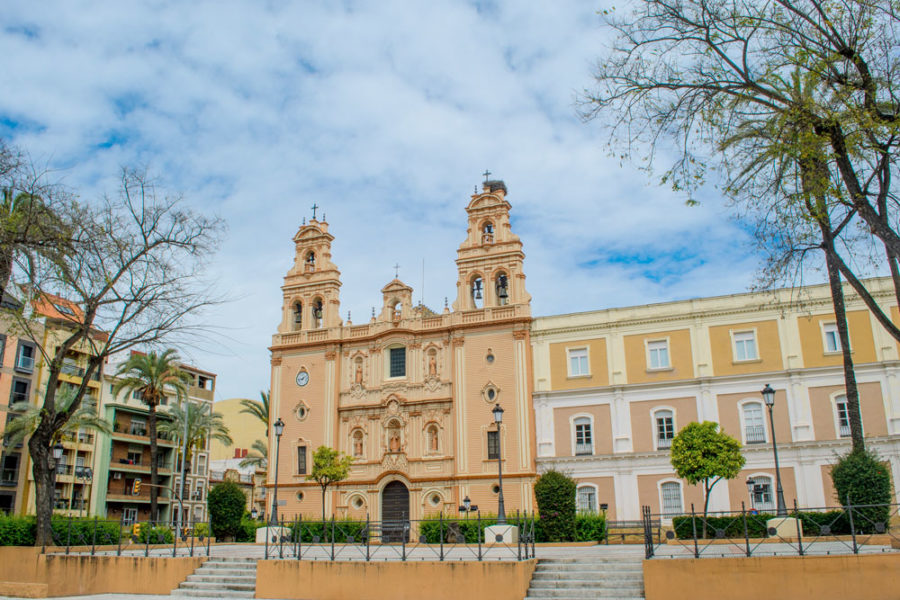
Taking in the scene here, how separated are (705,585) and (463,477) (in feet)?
76.3

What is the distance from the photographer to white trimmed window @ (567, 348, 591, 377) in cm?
3650

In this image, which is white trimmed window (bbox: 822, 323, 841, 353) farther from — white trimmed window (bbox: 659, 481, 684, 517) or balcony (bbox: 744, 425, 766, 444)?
white trimmed window (bbox: 659, 481, 684, 517)

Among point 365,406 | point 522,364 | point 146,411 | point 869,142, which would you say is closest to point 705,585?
point 869,142

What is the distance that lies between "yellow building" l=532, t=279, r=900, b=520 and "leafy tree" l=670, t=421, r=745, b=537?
21.7 ft

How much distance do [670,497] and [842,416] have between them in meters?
7.81

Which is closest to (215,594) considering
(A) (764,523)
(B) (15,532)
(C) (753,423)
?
(B) (15,532)

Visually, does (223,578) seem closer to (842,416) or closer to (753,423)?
(753,423)

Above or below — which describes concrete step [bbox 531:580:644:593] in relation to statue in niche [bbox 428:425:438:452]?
below

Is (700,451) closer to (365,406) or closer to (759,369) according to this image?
(759,369)

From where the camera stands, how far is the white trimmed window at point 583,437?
117 feet

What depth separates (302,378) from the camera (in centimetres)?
4125

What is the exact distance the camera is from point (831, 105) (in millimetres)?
13547

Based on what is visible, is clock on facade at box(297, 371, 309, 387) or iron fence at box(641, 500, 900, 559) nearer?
iron fence at box(641, 500, 900, 559)

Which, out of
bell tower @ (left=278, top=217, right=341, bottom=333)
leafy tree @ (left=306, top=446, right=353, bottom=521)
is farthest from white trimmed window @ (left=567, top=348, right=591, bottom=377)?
bell tower @ (left=278, top=217, right=341, bottom=333)
